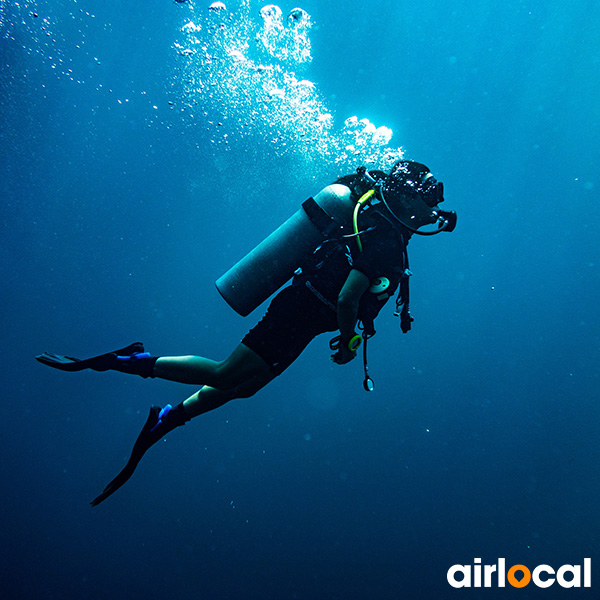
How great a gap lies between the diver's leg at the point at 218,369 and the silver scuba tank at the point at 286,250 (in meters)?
0.37

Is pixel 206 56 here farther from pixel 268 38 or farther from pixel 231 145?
pixel 231 145

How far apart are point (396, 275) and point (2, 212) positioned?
3137 cm

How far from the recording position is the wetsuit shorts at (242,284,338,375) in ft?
9.00

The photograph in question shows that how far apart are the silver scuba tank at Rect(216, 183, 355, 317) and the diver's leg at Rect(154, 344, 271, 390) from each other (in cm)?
37

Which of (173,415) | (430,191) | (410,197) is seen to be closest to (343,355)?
(410,197)

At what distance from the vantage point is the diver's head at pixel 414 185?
262 centimetres

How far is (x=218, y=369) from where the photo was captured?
2.82m

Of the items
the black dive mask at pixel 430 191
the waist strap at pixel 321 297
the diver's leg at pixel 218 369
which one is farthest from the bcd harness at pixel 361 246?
the diver's leg at pixel 218 369

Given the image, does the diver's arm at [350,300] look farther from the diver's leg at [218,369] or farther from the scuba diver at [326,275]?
the diver's leg at [218,369]

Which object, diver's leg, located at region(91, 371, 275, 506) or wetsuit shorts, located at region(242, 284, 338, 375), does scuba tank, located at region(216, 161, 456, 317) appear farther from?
diver's leg, located at region(91, 371, 275, 506)

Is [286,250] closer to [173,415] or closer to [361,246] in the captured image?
[361,246]

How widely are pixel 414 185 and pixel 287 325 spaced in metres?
1.39

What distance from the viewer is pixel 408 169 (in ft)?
Result: 8.93

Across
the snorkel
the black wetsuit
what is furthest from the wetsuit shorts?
the snorkel
